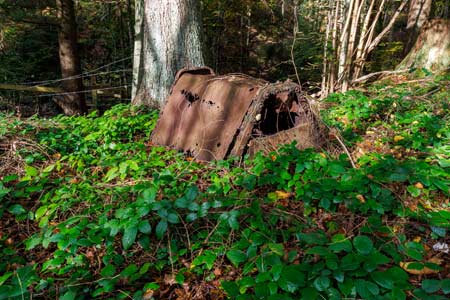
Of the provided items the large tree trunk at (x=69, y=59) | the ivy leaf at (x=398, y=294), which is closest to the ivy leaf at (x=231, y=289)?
the ivy leaf at (x=398, y=294)

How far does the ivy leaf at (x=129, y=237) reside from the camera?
2.06 meters

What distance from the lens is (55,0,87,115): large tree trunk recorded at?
316 inches

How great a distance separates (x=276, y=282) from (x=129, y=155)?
2401 millimetres

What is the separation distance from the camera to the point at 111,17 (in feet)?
36.7

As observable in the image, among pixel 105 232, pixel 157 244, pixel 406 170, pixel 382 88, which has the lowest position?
pixel 157 244

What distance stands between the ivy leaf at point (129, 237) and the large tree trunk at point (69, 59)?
6.90m

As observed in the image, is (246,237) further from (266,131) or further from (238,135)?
(266,131)

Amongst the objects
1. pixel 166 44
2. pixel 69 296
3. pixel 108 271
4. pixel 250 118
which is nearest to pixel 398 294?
pixel 108 271

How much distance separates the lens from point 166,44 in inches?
187

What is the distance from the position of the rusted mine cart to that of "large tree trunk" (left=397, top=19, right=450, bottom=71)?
4.41 metres

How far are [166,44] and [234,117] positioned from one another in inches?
82.8

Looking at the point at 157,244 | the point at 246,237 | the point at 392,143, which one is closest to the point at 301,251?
the point at 246,237

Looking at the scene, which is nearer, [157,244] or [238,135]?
[157,244]

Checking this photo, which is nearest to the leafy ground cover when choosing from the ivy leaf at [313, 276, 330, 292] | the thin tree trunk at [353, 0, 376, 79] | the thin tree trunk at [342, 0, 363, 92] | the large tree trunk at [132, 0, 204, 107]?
the ivy leaf at [313, 276, 330, 292]
